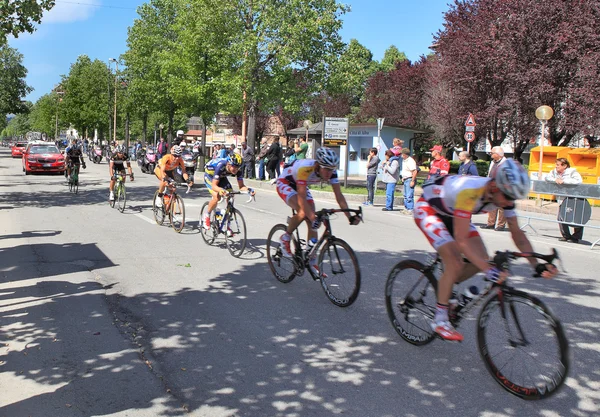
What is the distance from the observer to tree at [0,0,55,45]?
16219 mm

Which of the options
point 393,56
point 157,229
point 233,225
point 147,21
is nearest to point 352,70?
point 157,229

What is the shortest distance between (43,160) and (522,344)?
2824cm

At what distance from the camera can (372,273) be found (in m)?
7.83

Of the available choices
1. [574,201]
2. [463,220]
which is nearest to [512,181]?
[463,220]

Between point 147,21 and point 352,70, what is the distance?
2343 cm

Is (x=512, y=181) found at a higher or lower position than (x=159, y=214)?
higher

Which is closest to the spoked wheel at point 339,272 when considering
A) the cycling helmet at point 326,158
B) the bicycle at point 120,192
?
the cycling helmet at point 326,158

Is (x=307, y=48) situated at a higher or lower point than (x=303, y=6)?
lower

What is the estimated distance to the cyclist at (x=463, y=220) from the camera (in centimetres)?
389

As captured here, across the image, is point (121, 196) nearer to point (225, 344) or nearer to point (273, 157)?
point (273, 157)

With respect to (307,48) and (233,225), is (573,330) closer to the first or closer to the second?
(233,225)

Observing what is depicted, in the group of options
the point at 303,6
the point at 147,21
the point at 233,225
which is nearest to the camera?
the point at 233,225

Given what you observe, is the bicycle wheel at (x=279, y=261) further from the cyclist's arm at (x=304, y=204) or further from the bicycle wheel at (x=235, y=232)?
the bicycle wheel at (x=235, y=232)

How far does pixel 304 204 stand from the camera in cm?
639
